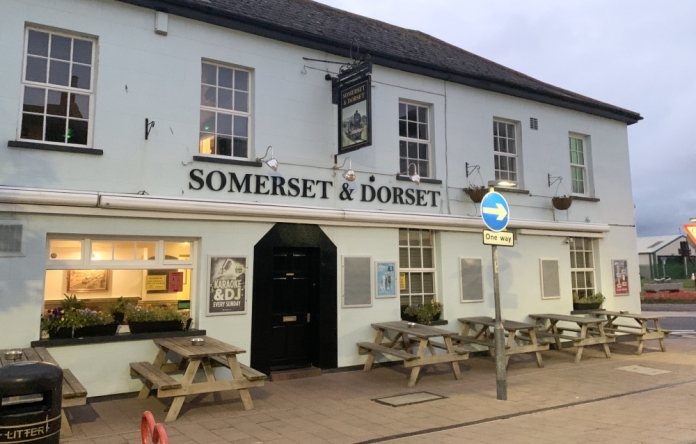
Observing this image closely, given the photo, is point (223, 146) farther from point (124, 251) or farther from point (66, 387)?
point (66, 387)

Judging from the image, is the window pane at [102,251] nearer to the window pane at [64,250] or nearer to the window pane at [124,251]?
the window pane at [124,251]

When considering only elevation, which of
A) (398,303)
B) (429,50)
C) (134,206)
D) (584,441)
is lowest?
(584,441)

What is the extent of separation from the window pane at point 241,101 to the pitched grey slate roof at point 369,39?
1150 millimetres

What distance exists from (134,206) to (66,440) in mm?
3416

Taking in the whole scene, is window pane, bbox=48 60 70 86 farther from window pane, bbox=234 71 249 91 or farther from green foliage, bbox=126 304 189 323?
green foliage, bbox=126 304 189 323

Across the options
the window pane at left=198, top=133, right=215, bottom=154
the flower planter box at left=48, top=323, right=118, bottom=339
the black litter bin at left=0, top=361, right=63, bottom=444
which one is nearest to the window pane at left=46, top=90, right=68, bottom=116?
the window pane at left=198, top=133, right=215, bottom=154

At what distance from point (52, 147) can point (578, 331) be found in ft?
35.5

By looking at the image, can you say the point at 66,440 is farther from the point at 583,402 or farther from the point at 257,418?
the point at 583,402

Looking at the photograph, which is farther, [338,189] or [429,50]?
[429,50]

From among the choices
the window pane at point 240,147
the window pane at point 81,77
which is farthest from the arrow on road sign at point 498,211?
the window pane at point 81,77

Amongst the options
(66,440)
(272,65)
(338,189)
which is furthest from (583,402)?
A: (272,65)

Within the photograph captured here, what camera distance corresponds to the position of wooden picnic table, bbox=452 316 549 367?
10.1 meters

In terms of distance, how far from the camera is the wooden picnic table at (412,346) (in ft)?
28.7

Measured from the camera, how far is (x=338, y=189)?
10.2 m
